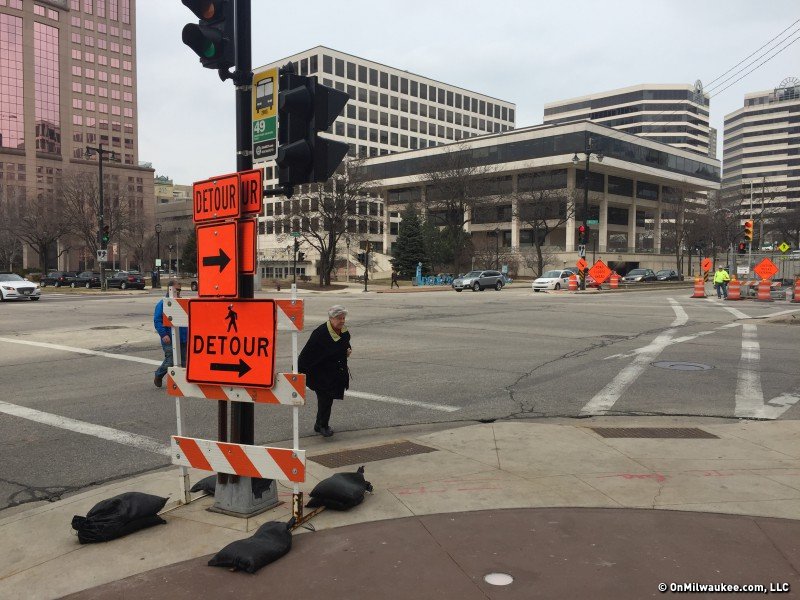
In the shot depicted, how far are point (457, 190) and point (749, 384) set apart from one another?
61.7m

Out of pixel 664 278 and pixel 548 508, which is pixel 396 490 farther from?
pixel 664 278

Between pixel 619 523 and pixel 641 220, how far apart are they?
100368 mm

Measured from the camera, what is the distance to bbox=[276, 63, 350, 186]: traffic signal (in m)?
4.99

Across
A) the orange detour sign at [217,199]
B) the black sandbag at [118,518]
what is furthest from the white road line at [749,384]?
the black sandbag at [118,518]

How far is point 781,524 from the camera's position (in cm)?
438

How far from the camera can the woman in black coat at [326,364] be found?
723cm

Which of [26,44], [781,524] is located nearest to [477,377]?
[781,524]

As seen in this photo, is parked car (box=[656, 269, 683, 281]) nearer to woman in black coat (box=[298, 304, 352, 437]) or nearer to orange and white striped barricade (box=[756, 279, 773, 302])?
orange and white striped barricade (box=[756, 279, 773, 302])

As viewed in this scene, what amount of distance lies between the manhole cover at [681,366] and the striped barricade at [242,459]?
909 centimetres

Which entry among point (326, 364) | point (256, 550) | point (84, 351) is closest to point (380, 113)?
point (84, 351)

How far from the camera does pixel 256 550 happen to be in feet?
12.6

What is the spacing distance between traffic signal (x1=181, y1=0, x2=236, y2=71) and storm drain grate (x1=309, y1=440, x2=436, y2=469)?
377 centimetres

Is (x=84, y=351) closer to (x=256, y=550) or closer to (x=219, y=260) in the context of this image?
(x=219, y=260)

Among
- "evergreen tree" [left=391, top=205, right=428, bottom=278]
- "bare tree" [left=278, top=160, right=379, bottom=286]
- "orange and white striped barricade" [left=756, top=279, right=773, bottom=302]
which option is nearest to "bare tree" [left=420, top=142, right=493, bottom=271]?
"evergreen tree" [left=391, top=205, right=428, bottom=278]
